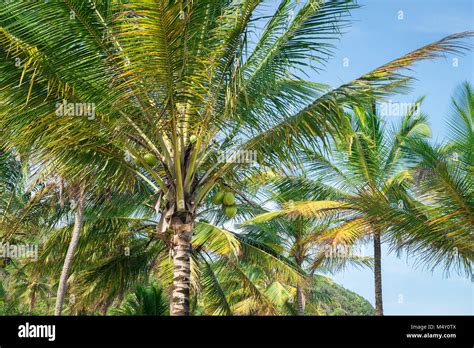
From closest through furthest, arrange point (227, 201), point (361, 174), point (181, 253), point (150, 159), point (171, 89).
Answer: point (171, 89), point (181, 253), point (150, 159), point (227, 201), point (361, 174)

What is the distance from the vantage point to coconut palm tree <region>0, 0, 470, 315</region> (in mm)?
7176

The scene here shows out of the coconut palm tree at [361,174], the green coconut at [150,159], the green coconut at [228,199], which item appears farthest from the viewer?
the coconut palm tree at [361,174]

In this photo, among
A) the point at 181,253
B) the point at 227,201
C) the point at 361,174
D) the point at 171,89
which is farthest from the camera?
the point at 361,174

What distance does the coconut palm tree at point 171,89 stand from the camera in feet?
23.5

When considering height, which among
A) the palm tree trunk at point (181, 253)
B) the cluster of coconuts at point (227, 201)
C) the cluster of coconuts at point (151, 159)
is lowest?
the palm tree trunk at point (181, 253)

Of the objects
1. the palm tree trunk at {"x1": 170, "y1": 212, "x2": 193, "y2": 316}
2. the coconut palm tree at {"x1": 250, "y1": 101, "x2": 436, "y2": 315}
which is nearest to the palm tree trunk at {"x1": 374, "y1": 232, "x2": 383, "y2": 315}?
the coconut palm tree at {"x1": 250, "y1": 101, "x2": 436, "y2": 315}

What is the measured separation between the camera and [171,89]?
7.09m

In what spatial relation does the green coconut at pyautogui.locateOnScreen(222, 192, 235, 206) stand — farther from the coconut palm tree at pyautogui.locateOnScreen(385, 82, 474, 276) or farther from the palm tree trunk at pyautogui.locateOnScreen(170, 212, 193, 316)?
the coconut palm tree at pyautogui.locateOnScreen(385, 82, 474, 276)

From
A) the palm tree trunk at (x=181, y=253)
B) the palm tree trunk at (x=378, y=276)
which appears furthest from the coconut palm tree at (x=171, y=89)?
the palm tree trunk at (x=378, y=276)

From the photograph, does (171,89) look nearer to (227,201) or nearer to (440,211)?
(227,201)

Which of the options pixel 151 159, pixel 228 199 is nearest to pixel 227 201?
pixel 228 199

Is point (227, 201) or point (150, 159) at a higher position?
point (150, 159)

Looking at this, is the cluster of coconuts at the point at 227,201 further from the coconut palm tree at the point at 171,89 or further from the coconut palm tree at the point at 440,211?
the coconut palm tree at the point at 440,211
